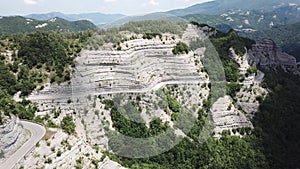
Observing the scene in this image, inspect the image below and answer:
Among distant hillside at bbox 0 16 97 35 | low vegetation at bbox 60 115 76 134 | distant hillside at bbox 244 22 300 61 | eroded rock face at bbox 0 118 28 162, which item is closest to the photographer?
eroded rock face at bbox 0 118 28 162

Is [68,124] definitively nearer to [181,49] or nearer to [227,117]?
[181,49]

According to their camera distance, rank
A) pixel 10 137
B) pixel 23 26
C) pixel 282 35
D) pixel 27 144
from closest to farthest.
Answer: pixel 10 137
pixel 27 144
pixel 23 26
pixel 282 35

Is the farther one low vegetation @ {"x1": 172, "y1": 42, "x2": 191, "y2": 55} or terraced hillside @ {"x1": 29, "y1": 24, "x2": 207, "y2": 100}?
low vegetation @ {"x1": 172, "y1": 42, "x2": 191, "y2": 55}

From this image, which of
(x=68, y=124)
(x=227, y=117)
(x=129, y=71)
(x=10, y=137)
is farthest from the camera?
(x=227, y=117)

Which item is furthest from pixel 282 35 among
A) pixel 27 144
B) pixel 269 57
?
pixel 27 144

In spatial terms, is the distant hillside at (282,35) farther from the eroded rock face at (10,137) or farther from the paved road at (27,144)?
the eroded rock face at (10,137)

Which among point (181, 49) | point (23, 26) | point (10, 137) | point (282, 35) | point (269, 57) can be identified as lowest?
point (282, 35)

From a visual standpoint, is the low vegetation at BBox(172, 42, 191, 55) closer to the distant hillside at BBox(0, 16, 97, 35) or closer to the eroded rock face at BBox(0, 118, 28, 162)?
the eroded rock face at BBox(0, 118, 28, 162)

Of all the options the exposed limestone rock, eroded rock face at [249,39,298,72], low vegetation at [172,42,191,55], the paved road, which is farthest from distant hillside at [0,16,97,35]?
the paved road
